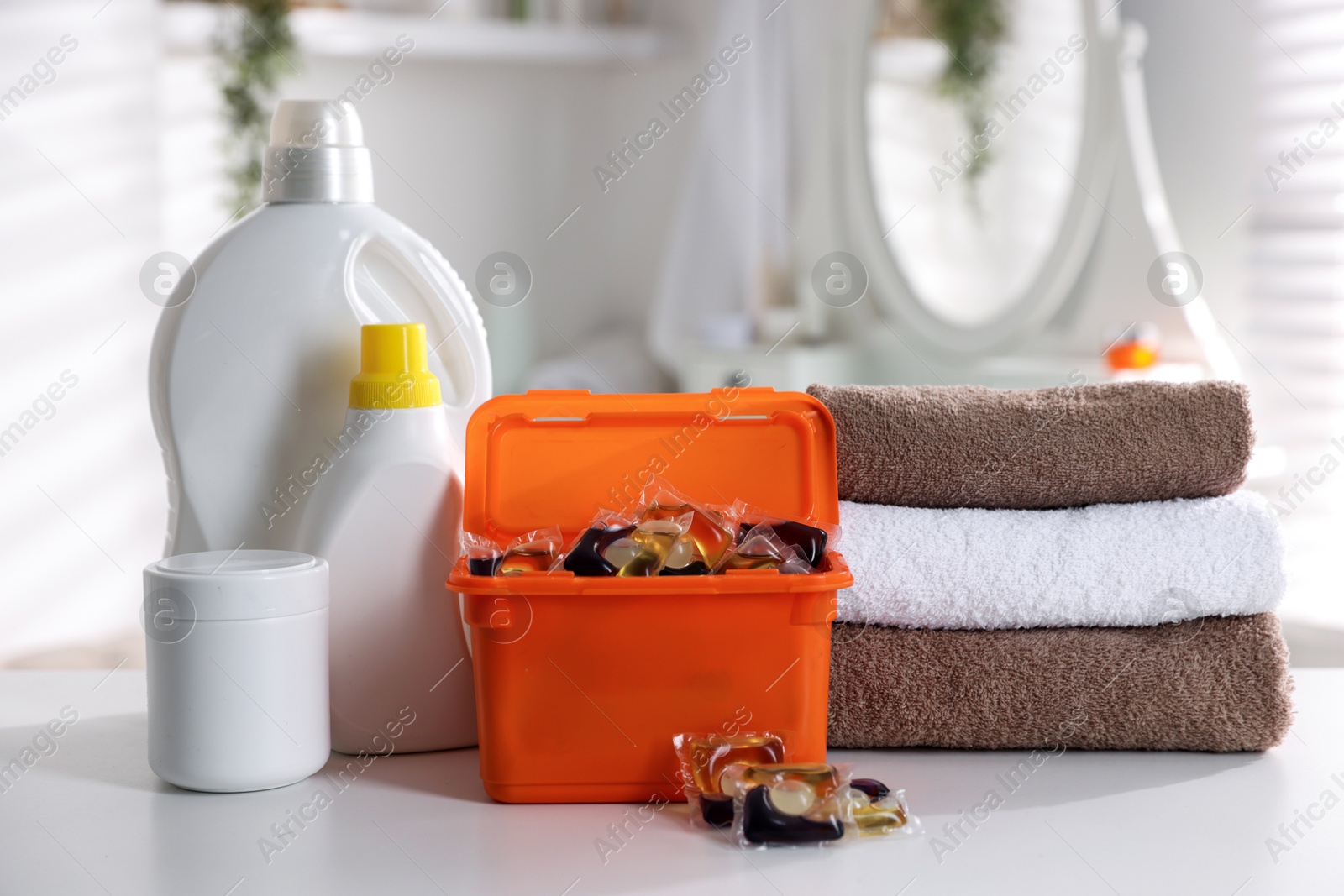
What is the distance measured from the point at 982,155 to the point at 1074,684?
1053 millimetres

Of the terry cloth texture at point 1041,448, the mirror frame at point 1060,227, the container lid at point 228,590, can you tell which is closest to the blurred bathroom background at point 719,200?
the mirror frame at point 1060,227

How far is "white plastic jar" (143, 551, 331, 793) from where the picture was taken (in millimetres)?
515

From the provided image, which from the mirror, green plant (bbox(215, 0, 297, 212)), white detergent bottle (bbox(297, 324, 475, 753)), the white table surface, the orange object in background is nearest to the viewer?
the white table surface

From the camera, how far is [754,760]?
1.70ft

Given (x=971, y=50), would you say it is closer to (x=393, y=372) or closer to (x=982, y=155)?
(x=982, y=155)

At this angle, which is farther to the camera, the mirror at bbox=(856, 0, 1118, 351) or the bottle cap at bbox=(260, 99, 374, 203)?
the mirror at bbox=(856, 0, 1118, 351)

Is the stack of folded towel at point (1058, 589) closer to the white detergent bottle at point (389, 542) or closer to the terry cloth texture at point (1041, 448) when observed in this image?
the terry cloth texture at point (1041, 448)

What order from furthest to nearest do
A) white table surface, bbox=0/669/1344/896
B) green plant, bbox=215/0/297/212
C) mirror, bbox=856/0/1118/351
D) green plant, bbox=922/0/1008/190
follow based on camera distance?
green plant, bbox=215/0/297/212, green plant, bbox=922/0/1008/190, mirror, bbox=856/0/1118/351, white table surface, bbox=0/669/1344/896

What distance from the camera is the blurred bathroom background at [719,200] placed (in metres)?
1.24

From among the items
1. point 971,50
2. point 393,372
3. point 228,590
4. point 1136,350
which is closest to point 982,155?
point 971,50

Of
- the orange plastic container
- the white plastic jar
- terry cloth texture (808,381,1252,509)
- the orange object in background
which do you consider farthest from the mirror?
the white plastic jar

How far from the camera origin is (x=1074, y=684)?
1.91 ft

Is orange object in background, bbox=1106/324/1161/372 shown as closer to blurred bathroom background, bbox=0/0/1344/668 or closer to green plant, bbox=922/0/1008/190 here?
blurred bathroom background, bbox=0/0/1344/668

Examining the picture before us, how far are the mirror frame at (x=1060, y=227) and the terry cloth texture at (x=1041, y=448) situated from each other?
78 centimetres
